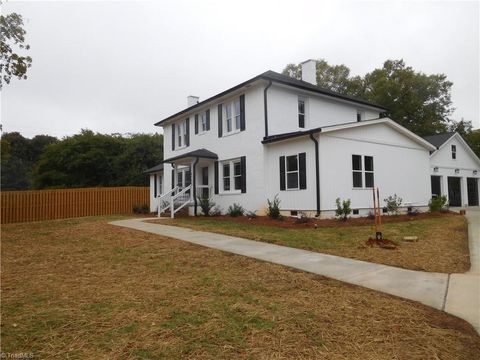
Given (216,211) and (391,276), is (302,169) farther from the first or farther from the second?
(391,276)

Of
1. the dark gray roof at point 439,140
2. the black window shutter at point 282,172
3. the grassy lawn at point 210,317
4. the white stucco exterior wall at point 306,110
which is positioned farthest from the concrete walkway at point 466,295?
the dark gray roof at point 439,140

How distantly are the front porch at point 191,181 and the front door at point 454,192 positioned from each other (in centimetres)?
1853

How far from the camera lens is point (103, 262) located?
6.76 meters

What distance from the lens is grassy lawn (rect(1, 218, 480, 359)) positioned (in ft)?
10.1

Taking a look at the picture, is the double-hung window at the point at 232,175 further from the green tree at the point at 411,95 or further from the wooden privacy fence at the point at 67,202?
the green tree at the point at 411,95

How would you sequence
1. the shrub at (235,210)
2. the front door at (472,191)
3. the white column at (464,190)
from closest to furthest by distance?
the shrub at (235,210) < the white column at (464,190) < the front door at (472,191)

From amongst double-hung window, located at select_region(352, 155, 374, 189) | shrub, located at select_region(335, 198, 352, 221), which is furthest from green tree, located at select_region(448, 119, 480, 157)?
shrub, located at select_region(335, 198, 352, 221)

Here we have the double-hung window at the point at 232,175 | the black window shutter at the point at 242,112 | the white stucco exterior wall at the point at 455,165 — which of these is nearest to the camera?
the black window shutter at the point at 242,112

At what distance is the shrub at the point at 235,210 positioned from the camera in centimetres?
1603

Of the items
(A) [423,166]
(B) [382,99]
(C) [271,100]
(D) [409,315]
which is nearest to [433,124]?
(B) [382,99]

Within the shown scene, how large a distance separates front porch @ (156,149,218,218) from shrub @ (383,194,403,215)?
8.97 meters

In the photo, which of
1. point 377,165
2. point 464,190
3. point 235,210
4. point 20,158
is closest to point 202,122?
point 235,210

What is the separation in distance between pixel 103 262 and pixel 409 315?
5.58 meters

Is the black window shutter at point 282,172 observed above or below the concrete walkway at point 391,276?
above
